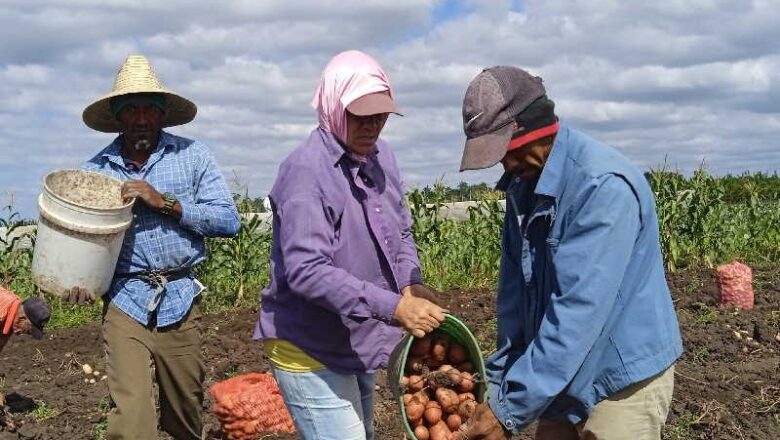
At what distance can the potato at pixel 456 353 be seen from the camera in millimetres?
3045

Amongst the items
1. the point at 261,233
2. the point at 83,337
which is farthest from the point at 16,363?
the point at 261,233

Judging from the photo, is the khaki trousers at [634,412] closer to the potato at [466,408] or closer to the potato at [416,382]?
the potato at [466,408]

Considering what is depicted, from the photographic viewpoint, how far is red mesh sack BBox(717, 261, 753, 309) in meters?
8.73

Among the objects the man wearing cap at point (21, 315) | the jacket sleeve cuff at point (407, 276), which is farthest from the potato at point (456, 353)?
the man wearing cap at point (21, 315)

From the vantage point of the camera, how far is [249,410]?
17.6 feet

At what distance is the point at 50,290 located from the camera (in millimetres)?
4188

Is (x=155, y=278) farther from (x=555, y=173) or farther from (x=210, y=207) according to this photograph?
(x=555, y=173)

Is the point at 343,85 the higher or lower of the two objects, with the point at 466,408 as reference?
higher

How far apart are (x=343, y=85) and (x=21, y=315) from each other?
2141 millimetres

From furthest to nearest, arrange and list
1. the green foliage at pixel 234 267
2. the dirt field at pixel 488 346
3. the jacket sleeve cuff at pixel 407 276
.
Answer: the green foliage at pixel 234 267
the dirt field at pixel 488 346
the jacket sleeve cuff at pixel 407 276

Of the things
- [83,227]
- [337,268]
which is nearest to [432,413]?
[337,268]

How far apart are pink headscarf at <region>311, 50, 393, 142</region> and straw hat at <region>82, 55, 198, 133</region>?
166 cm

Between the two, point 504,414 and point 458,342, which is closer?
point 504,414

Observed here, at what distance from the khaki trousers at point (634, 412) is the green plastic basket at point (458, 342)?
0.37m
